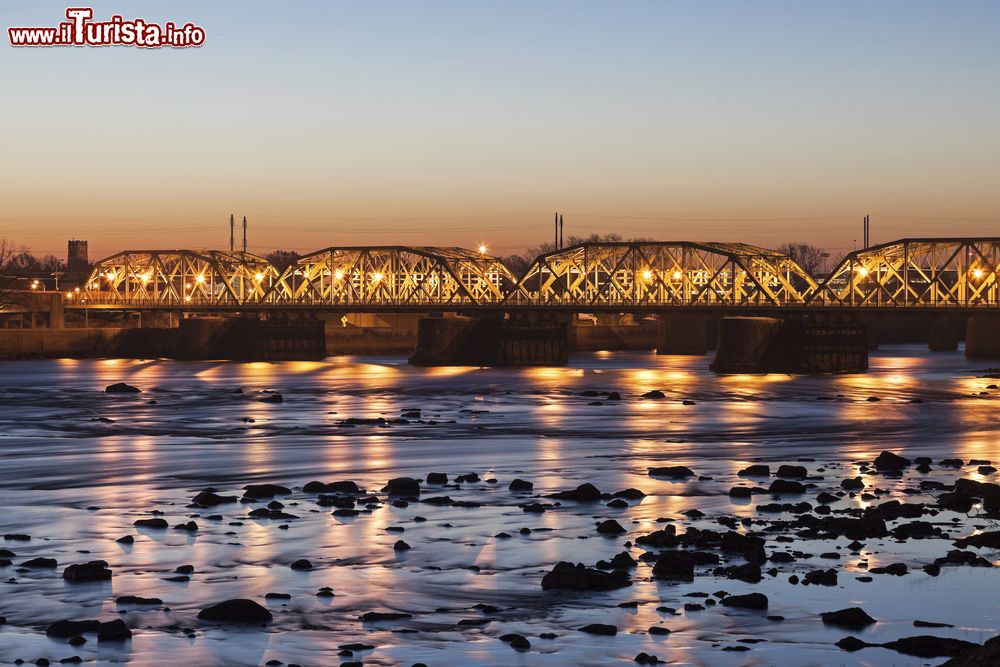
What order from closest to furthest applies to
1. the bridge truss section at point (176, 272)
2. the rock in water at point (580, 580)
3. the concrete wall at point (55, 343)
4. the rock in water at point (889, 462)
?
1. the rock in water at point (580, 580)
2. the rock in water at point (889, 462)
3. the concrete wall at point (55, 343)
4. the bridge truss section at point (176, 272)

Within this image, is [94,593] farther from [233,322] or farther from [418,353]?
[233,322]

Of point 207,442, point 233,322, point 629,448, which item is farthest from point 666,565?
point 233,322

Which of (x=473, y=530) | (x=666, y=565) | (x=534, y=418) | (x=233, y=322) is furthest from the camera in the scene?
(x=233, y=322)

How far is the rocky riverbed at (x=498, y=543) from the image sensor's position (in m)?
24.0

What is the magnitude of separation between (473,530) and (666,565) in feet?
22.8

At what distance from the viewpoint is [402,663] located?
22.6 meters

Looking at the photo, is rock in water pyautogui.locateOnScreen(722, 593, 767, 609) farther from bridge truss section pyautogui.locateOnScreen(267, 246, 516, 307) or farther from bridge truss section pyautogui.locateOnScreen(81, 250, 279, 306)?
bridge truss section pyautogui.locateOnScreen(81, 250, 279, 306)

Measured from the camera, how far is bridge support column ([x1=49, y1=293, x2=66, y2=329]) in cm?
17412

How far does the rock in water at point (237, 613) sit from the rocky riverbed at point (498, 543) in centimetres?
4

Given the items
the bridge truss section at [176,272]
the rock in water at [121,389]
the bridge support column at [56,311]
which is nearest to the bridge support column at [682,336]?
the bridge truss section at [176,272]

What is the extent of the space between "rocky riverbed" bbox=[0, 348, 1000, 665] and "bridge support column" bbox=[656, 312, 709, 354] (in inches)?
4322

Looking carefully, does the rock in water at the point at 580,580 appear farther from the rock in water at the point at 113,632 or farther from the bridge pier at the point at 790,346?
the bridge pier at the point at 790,346

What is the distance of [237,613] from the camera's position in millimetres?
25219

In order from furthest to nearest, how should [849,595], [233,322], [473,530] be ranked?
[233,322] < [473,530] < [849,595]
